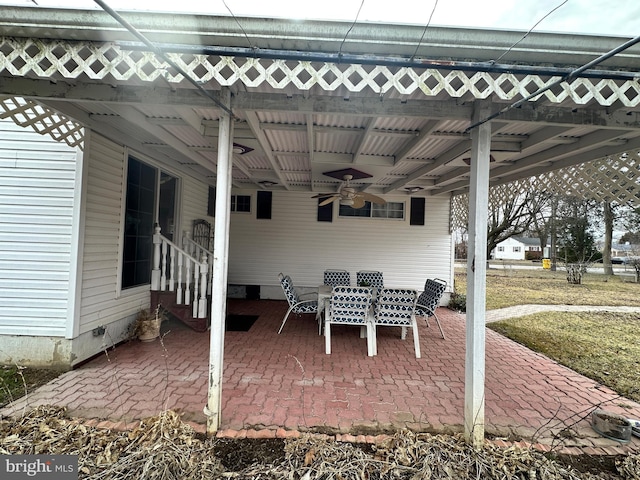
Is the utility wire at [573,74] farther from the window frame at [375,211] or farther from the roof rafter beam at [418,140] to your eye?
the window frame at [375,211]

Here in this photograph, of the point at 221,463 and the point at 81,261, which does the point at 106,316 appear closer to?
the point at 81,261

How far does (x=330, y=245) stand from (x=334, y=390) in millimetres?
4513

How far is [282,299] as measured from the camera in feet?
23.5

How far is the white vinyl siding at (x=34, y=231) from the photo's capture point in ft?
10.4

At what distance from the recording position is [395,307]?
155 inches

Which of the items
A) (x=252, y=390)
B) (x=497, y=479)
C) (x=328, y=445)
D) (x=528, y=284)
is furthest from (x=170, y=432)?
(x=528, y=284)

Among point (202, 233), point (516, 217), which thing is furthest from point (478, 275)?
point (516, 217)

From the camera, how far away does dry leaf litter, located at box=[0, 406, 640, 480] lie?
1.77m

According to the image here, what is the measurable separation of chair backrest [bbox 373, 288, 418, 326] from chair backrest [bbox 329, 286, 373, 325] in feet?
0.65

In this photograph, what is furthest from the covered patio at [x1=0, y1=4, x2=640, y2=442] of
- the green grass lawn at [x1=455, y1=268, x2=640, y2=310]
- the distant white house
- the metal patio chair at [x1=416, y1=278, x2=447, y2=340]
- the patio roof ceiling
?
the distant white house

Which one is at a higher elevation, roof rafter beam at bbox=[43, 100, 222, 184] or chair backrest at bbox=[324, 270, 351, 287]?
roof rafter beam at bbox=[43, 100, 222, 184]

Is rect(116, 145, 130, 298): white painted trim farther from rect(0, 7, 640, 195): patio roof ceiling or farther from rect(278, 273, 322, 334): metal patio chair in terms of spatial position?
rect(278, 273, 322, 334): metal patio chair

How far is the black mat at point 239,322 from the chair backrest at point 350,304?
1746 millimetres

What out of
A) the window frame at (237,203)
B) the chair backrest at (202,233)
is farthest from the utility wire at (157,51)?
the window frame at (237,203)
